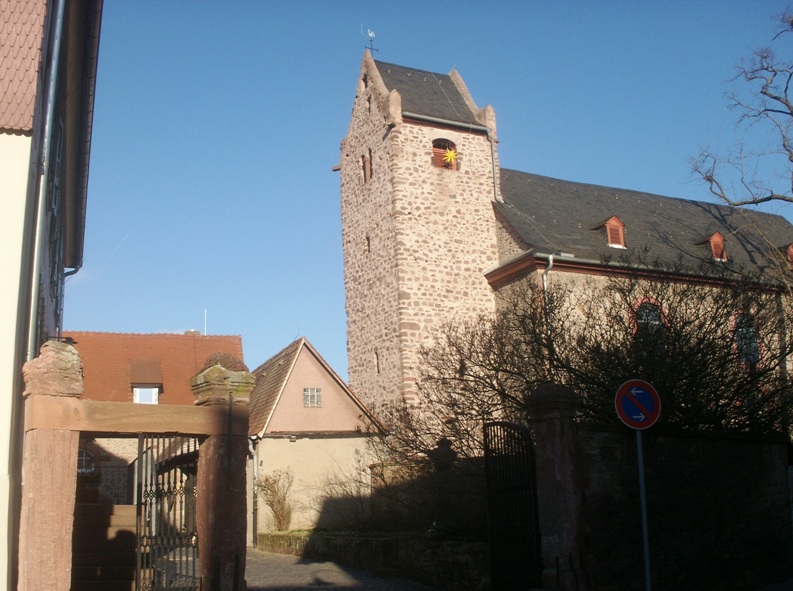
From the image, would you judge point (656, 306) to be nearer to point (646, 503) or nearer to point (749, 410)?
point (749, 410)

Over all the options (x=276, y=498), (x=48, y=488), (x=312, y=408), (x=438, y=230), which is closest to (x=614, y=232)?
(x=438, y=230)

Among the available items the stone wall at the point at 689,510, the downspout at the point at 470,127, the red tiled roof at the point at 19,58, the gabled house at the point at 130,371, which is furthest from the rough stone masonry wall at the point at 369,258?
the red tiled roof at the point at 19,58

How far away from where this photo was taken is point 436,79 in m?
28.3

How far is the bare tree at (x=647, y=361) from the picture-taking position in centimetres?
1273

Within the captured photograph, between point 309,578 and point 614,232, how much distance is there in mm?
14732

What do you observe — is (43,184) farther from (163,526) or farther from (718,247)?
(718,247)

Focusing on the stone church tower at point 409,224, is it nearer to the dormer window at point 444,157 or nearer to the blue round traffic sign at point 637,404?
the dormer window at point 444,157

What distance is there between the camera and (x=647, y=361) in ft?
41.6

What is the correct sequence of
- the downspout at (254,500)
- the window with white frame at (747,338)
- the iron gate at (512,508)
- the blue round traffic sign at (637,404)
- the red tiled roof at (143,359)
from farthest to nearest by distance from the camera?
the red tiled roof at (143,359) < the downspout at (254,500) < the window with white frame at (747,338) < the iron gate at (512,508) < the blue round traffic sign at (637,404)

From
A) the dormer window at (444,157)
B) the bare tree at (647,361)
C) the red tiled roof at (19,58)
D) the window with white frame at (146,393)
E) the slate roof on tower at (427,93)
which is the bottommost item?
the bare tree at (647,361)

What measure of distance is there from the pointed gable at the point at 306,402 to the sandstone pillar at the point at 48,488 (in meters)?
15.7

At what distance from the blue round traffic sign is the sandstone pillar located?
17.3 ft

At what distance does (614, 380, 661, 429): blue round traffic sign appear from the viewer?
9328 millimetres

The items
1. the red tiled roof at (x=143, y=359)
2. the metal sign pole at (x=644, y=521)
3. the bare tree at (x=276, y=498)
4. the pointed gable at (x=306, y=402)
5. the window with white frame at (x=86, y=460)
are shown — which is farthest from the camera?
the red tiled roof at (x=143, y=359)
